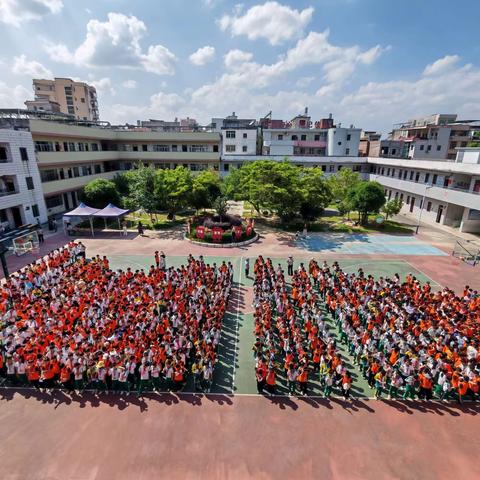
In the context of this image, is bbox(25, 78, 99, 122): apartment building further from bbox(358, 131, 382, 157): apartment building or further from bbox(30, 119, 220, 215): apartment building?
bbox(358, 131, 382, 157): apartment building

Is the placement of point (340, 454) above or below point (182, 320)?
below

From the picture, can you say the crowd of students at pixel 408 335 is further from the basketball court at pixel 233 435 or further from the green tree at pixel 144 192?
the green tree at pixel 144 192

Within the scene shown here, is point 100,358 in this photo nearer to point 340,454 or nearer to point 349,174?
point 340,454

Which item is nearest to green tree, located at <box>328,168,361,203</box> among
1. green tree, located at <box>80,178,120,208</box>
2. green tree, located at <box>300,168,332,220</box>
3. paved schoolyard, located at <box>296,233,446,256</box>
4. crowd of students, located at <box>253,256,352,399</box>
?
green tree, located at <box>300,168,332,220</box>

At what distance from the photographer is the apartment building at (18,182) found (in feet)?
92.9

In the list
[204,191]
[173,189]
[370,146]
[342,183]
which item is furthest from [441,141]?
[173,189]

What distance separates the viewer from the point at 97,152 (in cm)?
4316

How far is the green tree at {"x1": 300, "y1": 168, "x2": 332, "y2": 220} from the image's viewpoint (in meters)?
29.5

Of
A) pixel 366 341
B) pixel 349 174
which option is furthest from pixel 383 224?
pixel 366 341

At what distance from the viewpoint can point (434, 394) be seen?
35.2 feet

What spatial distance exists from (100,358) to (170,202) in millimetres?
22621

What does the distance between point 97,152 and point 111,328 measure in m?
37.6

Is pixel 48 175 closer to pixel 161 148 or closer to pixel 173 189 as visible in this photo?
pixel 173 189

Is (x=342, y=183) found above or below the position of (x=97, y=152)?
below
